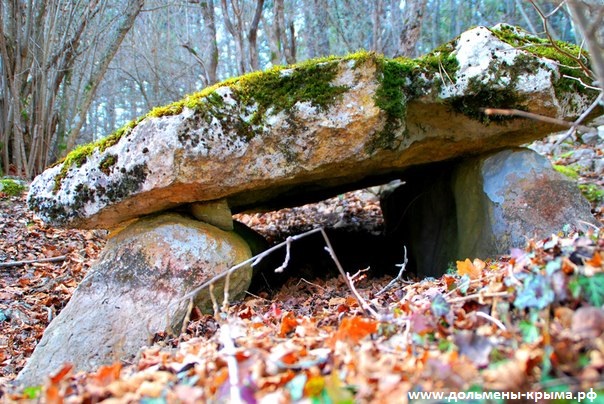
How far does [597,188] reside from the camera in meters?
5.77

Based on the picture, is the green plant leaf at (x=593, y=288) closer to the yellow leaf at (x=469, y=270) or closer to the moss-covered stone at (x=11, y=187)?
the yellow leaf at (x=469, y=270)

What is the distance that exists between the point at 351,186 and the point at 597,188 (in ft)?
10.0

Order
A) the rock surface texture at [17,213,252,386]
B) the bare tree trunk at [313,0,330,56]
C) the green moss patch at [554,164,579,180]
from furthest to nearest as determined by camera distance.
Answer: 1. the bare tree trunk at [313,0,330,56]
2. the green moss patch at [554,164,579,180]
3. the rock surface texture at [17,213,252,386]

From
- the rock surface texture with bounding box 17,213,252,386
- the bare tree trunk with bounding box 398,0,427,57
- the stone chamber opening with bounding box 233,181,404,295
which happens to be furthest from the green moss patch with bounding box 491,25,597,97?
the bare tree trunk with bounding box 398,0,427,57

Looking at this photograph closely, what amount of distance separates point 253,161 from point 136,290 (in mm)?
1242

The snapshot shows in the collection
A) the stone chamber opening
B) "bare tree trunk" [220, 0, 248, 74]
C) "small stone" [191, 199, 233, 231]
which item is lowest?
the stone chamber opening

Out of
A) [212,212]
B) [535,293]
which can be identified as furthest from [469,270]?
[212,212]

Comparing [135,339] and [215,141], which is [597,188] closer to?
[215,141]

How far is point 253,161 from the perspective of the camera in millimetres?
3445

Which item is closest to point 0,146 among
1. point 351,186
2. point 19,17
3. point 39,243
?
point 19,17

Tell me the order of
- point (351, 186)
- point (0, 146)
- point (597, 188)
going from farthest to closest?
point (0, 146) < point (597, 188) < point (351, 186)

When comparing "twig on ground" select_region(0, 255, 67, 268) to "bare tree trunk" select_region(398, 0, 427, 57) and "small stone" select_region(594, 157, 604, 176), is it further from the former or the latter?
"small stone" select_region(594, 157, 604, 176)

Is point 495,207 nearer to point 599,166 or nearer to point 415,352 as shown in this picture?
point 415,352

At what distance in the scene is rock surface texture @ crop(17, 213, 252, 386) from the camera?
3.15 meters
